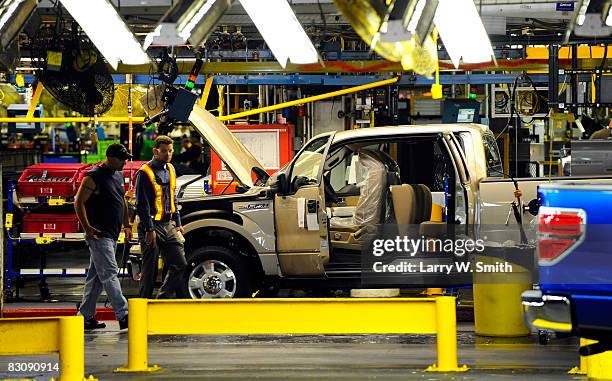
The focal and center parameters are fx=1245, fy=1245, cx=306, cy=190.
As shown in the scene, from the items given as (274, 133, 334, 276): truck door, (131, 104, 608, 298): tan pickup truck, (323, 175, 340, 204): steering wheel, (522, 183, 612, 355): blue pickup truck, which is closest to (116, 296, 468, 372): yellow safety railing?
(522, 183, 612, 355): blue pickup truck

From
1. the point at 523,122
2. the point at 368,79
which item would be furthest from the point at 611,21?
the point at 523,122

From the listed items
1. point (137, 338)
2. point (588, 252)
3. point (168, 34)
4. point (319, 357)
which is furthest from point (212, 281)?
point (588, 252)

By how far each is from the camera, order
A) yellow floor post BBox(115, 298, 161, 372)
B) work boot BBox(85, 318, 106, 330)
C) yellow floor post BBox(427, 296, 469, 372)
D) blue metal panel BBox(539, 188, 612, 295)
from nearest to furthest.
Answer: blue metal panel BBox(539, 188, 612, 295) < yellow floor post BBox(427, 296, 469, 372) < yellow floor post BBox(115, 298, 161, 372) < work boot BBox(85, 318, 106, 330)

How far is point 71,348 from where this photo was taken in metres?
9.14

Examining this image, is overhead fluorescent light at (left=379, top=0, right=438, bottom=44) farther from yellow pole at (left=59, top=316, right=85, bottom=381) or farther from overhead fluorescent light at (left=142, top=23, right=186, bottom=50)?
yellow pole at (left=59, top=316, right=85, bottom=381)

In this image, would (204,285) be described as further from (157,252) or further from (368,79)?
(368,79)

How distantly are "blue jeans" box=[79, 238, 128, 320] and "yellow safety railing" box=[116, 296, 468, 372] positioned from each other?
2.70 m

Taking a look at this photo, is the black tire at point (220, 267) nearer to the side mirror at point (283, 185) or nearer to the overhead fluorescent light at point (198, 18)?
the side mirror at point (283, 185)

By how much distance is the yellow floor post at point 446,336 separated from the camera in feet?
31.0

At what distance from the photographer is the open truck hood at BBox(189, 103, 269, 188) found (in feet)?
45.6

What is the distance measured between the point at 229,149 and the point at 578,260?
6.73m

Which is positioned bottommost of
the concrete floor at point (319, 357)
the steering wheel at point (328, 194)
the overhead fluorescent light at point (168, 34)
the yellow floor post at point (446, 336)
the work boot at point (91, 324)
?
the concrete floor at point (319, 357)

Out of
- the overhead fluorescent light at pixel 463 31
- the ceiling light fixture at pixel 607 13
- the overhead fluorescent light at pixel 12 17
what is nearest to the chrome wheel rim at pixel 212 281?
the overhead fluorescent light at pixel 12 17

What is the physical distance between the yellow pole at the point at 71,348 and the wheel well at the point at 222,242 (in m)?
4.32
